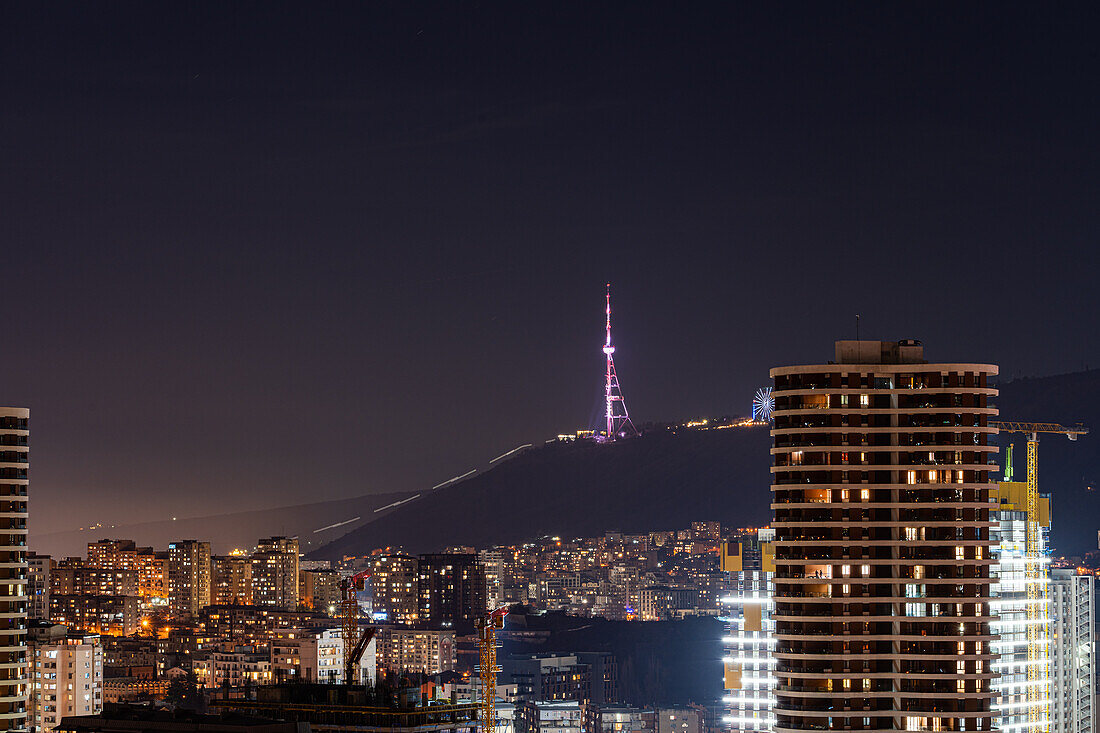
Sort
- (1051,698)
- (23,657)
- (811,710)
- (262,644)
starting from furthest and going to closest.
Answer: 1. (262,644)
2. (1051,698)
3. (23,657)
4. (811,710)

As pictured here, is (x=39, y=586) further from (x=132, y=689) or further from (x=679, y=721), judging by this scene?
(x=679, y=721)

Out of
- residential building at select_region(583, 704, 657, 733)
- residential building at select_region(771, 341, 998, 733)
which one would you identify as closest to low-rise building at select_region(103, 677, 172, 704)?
residential building at select_region(583, 704, 657, 733)

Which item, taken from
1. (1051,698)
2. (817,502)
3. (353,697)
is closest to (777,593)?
(817,502)

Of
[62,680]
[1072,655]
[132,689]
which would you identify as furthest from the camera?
[132,689]

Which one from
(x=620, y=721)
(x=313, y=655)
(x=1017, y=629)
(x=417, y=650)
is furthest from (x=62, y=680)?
(x=417, y=650)

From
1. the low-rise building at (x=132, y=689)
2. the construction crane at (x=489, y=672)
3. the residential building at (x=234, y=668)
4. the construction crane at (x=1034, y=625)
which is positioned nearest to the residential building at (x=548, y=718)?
the residential building at (x=234, y=668)

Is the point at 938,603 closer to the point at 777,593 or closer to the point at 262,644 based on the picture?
the point at 777,593
